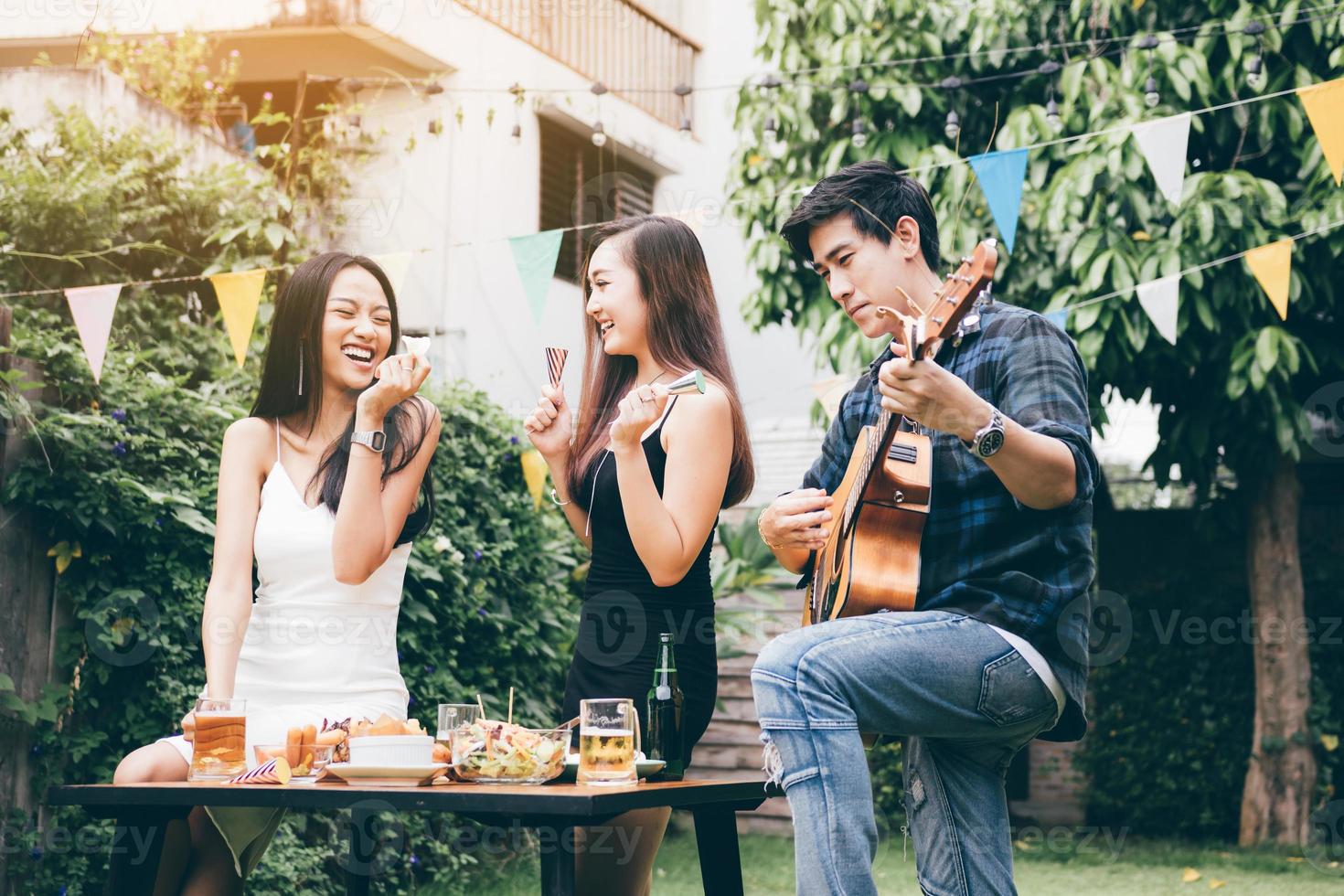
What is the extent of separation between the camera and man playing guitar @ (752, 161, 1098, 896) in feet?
6.01

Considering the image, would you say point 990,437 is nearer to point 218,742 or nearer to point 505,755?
point 505,755

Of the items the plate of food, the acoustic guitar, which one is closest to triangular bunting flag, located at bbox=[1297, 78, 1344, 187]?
the acoustic guitar

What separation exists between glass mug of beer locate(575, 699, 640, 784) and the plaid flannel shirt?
1.65 ft

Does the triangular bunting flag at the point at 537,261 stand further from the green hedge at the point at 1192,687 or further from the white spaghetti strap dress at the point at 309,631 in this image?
the green hedge at the point at 1192,687

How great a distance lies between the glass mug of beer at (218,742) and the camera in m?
2.11

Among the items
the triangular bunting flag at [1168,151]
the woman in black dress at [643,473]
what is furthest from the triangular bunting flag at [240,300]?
the triangular bunting flag at [1168,151]

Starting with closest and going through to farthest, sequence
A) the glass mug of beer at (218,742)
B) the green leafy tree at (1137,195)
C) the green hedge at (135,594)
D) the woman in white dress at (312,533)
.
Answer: the glass mug of beer at (218,742) < the woman in white dress at (312,533) < the green hedge at (135,594) < the green leafy tree at (1137,195)

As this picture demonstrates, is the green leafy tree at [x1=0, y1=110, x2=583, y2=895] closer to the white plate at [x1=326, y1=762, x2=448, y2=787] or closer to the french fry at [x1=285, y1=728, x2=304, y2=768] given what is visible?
the french fry at [x1=285, y1=728, x2=304, y2=768]

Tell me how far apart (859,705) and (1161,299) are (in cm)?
348

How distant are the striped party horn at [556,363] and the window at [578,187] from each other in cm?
627

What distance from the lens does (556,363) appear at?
8.29ft

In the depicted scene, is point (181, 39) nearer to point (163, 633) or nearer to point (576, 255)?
point (576, 255)

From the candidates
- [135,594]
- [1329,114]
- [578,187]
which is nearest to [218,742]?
[135,594]

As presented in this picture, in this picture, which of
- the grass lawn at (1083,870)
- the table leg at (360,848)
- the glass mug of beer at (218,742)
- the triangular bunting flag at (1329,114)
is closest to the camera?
the table leg at (360,848)
